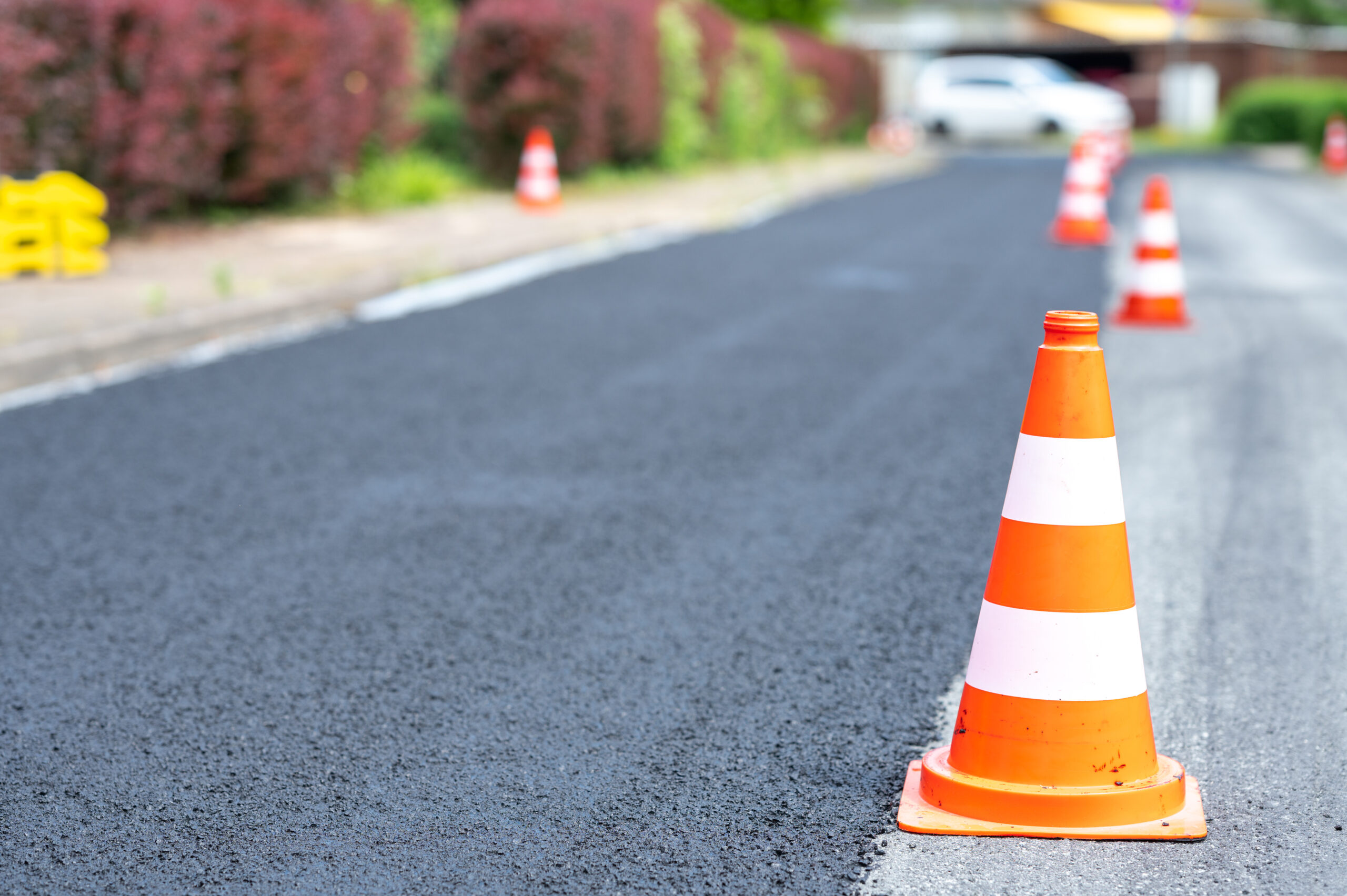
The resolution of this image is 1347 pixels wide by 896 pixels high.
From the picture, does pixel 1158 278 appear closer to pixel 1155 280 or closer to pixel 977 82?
pixel 1155 280

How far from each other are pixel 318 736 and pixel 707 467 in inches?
108

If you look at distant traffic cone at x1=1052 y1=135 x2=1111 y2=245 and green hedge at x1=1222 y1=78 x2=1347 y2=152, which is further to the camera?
green hedge at x1=1222 y1=78 x2=1347 y2=152

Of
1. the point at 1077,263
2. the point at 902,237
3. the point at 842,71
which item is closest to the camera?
the point at 1077,263

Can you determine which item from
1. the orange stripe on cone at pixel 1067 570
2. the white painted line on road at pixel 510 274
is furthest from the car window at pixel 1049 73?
the orange stripe on cone at pixel 1067 570

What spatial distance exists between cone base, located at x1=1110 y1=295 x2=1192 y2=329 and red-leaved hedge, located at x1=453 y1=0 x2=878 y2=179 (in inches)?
412

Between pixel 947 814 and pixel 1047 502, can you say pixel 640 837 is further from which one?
pixel 1047 502

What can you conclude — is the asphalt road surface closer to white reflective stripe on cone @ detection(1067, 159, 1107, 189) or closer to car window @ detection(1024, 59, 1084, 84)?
white reflective stripe on cone @ detection(1067, 159, 1107, 189)

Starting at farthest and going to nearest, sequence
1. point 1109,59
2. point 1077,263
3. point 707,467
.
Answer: point 1109,59 < point 1077,263 < point 707,467

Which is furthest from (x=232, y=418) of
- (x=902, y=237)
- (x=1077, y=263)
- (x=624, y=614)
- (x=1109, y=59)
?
(x=1109, y=59)

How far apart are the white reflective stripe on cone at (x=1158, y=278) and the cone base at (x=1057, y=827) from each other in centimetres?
682

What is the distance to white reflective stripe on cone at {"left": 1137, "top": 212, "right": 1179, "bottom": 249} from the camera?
9.06 metres

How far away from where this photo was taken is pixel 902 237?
14.9m

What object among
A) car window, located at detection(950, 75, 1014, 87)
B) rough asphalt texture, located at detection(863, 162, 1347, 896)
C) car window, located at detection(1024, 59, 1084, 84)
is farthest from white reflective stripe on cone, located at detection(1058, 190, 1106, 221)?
car window, located at detection(1024, 59, 1084, 84)

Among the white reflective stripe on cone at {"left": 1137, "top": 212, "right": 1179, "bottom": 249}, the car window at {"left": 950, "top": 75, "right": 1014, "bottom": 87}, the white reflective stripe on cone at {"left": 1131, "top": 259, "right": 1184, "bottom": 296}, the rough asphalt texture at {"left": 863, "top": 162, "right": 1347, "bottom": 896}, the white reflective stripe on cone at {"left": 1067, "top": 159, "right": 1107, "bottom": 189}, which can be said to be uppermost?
the car window at {"left": 950, "top": 75, "right": 1014, "bottom": 87}
